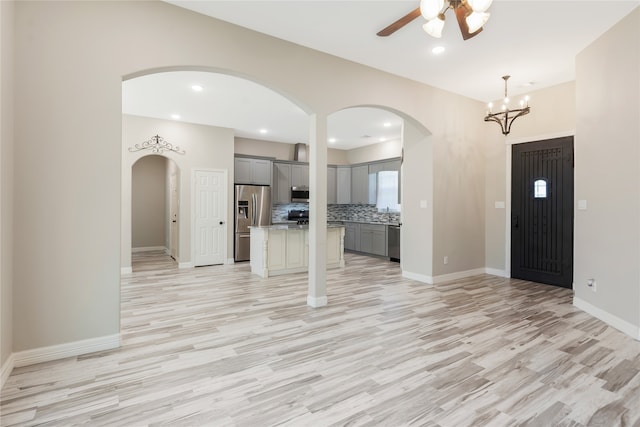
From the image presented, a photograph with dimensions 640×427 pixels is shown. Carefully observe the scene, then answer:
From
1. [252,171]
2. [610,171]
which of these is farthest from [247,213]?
[610,171]

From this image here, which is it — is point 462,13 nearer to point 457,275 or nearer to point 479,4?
point 479,4

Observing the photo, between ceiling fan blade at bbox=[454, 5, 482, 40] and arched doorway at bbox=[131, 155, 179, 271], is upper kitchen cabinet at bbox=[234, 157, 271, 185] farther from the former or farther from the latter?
ceiling fan blade at bbox=[454, 5, 482, 40]

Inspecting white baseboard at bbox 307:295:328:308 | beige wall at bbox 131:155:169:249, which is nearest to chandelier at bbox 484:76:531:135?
white baseboard at bbox 307:295:328:308

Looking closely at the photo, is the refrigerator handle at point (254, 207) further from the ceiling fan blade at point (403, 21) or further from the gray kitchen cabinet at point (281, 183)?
the ceiling fan blade at point (403, 21)

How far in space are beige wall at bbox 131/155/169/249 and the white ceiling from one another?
3404 millimetres

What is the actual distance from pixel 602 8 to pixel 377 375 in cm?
404

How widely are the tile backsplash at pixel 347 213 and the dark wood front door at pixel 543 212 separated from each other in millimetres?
2968

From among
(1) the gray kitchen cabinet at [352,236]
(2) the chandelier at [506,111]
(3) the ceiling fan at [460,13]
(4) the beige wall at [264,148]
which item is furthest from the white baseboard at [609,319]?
(4) the beige wall at [264,148]

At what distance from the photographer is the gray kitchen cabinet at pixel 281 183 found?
323 inches

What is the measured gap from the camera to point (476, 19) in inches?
94.4

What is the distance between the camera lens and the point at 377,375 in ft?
7.60

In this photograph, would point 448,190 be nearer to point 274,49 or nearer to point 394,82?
point 394,82

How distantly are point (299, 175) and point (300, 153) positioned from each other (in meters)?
0.63

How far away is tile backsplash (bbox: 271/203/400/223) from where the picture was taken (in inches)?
330
